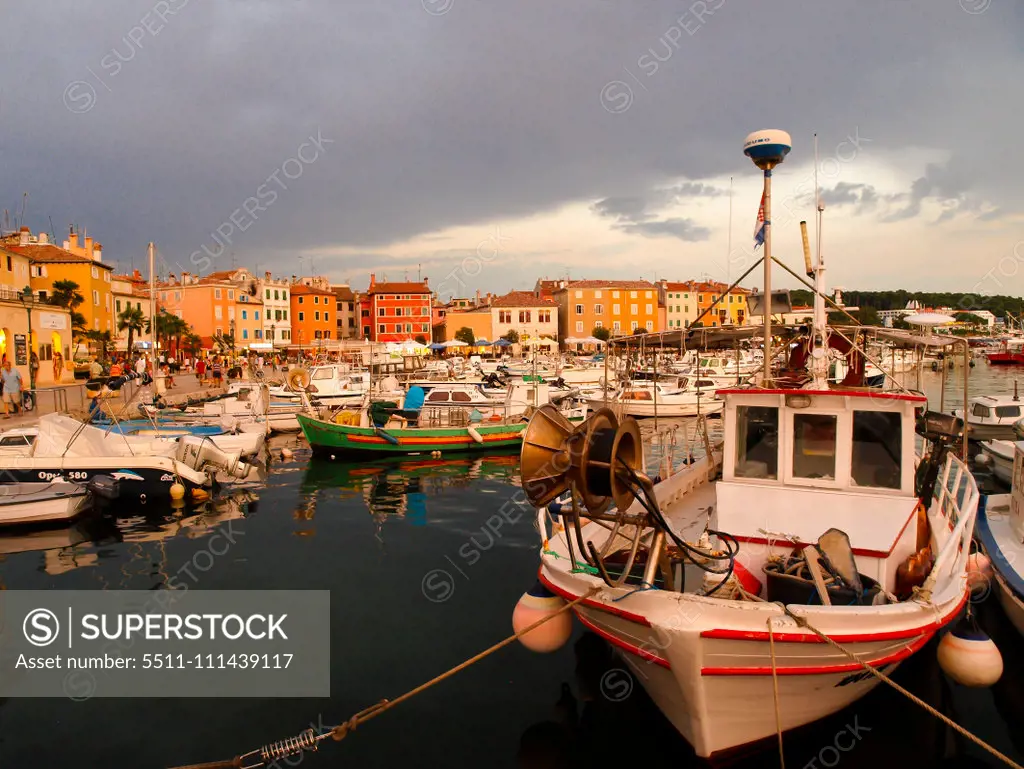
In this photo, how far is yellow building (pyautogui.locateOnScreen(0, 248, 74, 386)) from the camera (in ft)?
107

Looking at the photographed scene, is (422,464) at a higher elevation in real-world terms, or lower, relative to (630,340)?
lower

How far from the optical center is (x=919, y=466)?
1112 centimetres

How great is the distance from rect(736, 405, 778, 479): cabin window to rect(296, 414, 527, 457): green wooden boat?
56.0 ft

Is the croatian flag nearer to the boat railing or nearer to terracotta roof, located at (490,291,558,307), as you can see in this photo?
the boat railing

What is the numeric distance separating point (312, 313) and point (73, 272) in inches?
1529

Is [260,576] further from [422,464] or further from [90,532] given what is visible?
[422,464]

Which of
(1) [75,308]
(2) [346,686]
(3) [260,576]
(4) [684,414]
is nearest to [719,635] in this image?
(2) [346,686]

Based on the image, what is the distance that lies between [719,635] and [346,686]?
4.90 m

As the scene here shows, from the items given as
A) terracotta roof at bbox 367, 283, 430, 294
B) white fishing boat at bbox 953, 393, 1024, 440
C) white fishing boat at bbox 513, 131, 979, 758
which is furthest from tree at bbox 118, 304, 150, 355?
white fishing boat at bbox 513, 131, 979, 758

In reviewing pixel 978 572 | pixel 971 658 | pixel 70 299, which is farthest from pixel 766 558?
pixel 70 299

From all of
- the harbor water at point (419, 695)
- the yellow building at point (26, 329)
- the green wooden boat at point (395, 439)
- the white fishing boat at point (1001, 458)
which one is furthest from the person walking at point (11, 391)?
the white fishing boat at point (1001, 458)

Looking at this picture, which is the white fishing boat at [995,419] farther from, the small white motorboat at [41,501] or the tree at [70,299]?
the tree at [70,299]

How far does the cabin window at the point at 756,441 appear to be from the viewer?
27.8 ft

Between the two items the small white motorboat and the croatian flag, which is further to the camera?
the small white motorboat
